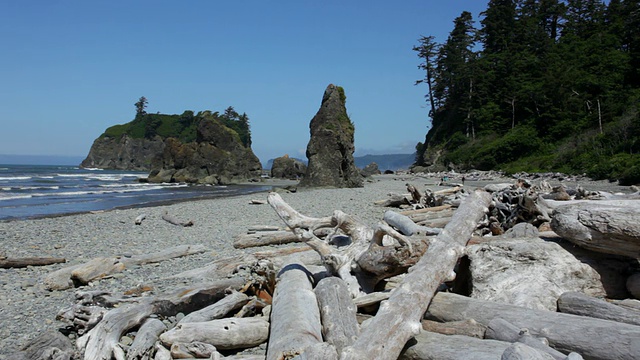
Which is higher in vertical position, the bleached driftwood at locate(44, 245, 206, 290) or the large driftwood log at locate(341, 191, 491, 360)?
the large driftwood log at locate(341, 191, 491, 360)

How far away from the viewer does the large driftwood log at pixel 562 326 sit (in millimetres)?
3354

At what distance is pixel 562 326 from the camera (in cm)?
375

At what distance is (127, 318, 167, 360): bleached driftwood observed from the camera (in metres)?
4.09

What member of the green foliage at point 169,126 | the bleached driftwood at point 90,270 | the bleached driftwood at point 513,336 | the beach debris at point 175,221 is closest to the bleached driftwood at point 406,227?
the bleached driftwood at point 513,336

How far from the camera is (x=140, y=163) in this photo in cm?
11850

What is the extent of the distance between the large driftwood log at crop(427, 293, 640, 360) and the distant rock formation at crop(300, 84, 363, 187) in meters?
25.8

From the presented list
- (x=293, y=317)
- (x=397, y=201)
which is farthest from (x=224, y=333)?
(x=397, y=201)

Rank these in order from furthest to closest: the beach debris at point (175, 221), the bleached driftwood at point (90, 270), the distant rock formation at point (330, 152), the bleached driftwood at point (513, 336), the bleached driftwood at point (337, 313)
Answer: the distant rock formation at point (330, 152)
the beach debris at point (175, 221)
the bleached driftwood at point (90, 270)
the bleached driftwood at point (337, 313)
the bleached driftwood at point (513, 336)

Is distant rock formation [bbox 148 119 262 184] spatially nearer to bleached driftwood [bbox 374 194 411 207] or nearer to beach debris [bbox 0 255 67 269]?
bleached driftwood [bbox 374 194 411 207]

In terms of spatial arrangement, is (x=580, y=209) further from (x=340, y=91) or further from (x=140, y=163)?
(x=140, y=163)

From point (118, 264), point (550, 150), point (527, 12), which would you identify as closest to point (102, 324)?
point (118, 264)

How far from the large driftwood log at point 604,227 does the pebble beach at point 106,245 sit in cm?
528

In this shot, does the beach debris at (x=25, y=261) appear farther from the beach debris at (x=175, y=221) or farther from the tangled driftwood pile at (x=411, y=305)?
the beach debris at (x=175, y=221)

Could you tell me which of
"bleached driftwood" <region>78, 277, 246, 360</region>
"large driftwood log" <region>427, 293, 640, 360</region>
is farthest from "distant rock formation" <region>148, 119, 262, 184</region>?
"large driftwood log" <region>427, 293, 640, 360</region>
